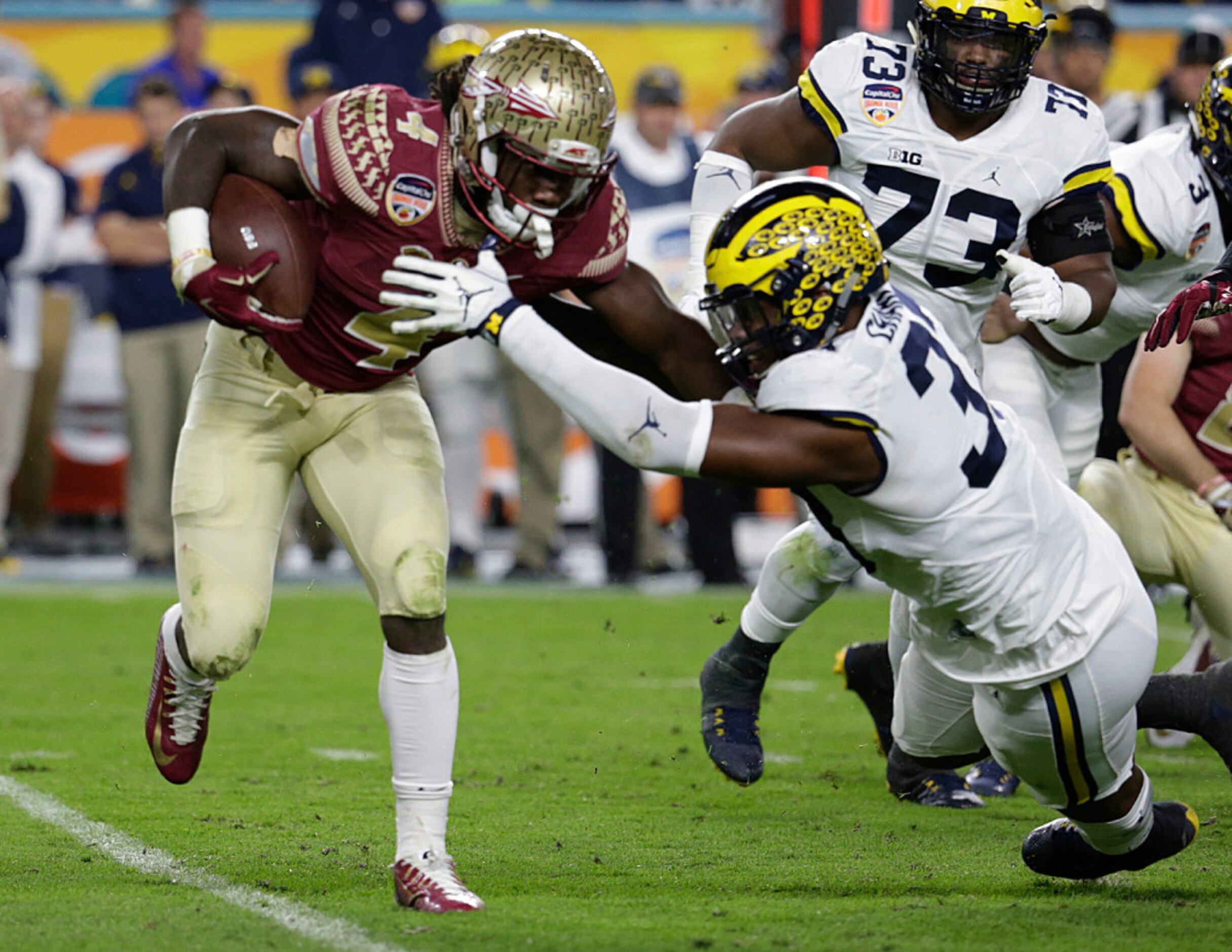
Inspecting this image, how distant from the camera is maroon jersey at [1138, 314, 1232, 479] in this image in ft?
15.9

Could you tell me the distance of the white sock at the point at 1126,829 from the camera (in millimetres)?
3443

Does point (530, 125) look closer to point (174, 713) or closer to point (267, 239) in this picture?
point (267, 239)

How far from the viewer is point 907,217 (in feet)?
13.8

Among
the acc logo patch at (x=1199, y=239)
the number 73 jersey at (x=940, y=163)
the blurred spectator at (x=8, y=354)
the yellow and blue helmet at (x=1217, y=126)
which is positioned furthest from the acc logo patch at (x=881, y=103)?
the blurred spectator at (x=8, y=354)

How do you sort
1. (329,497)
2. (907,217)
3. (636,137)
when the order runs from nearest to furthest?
(329,497), (907,217), (636,137)

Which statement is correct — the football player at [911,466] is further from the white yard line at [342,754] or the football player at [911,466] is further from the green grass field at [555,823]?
the white yard line at [342,754]

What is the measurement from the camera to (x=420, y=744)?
3346 mm

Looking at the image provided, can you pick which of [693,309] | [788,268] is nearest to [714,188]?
[693,309]

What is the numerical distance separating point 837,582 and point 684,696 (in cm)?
193

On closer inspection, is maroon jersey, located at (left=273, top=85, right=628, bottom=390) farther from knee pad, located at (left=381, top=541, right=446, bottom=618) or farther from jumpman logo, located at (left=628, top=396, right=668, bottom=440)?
jumpman logo, located at (left=628, top=396, right=668, bottom=440)

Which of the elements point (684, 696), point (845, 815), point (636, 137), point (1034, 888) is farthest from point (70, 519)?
point (1034, 888)

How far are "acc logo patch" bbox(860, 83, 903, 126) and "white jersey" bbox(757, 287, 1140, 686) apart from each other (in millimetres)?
1061

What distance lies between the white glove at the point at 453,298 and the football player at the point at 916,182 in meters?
1.21

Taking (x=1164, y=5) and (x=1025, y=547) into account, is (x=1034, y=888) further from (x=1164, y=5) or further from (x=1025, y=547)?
(x=1164, y=5)
